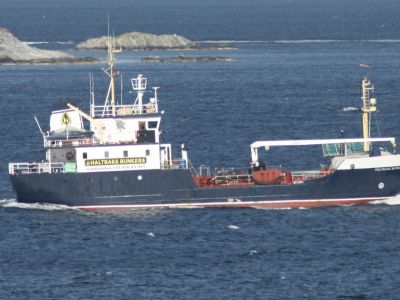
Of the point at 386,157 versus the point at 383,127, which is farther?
the point at 383,127

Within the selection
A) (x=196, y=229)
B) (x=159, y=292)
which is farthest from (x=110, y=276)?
(x=196, y=229)

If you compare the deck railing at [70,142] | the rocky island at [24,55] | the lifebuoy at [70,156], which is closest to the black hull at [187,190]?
the lifebuoy at [70,156]

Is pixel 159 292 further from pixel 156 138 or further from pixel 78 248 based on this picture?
pixel 156 138

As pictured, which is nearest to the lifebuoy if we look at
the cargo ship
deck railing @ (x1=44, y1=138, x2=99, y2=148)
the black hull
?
the cargo ship

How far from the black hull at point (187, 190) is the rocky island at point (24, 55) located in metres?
110

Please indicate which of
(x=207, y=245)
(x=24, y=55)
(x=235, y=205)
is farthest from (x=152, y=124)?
(x=24, y=55)

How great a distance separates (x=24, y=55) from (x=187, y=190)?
11568 centimetres

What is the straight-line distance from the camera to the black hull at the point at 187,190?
2918 inches

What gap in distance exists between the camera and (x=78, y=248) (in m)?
66.4

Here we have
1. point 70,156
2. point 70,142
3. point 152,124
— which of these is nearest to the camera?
point 152,124

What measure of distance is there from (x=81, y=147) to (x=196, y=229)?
8390 mm

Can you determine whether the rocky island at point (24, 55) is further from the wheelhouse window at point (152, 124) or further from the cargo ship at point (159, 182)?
the cargo ship at point (159, 182)

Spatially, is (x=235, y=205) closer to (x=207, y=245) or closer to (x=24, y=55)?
(x=207, y=245)

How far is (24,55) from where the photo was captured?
18700 centimetres
